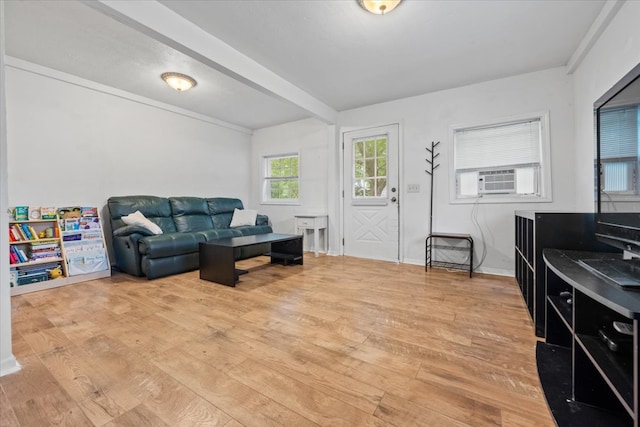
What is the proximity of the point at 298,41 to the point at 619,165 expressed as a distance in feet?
8.54

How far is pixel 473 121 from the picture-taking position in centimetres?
355

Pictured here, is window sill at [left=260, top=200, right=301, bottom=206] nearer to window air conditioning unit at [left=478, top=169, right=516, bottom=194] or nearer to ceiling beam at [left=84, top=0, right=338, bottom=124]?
ceiling beam at [left=84, top=0, right=338, bottom=124]

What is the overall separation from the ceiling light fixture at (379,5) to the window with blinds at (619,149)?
1559 mm

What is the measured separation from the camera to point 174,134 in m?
4.64

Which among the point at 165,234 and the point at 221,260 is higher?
the point at 165,234

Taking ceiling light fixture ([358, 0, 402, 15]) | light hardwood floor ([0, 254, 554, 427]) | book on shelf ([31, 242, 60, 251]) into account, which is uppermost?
ceiling light fixture ([358, 0, 402, 15])

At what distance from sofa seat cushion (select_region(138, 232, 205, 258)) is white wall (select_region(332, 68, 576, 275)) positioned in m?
3.05

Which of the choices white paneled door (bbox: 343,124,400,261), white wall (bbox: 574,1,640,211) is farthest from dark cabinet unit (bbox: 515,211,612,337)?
white paneled door (bbox: 343,124,400,261)

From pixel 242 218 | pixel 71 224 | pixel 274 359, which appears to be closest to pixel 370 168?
pixel 242 218

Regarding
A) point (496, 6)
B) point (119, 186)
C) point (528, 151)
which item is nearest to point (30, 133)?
point (119, 186)

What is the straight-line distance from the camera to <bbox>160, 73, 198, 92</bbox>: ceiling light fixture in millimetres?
3309

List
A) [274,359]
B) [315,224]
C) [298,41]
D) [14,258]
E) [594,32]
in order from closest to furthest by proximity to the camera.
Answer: [274,359] < [594,32] < [298,41] < [14,258] < [315,224]

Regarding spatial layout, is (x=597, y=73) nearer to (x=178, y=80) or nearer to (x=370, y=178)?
(x=370, y=178)

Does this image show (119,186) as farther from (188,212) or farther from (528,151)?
(528,151)
